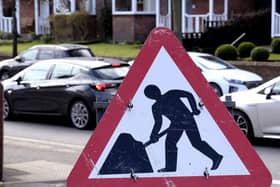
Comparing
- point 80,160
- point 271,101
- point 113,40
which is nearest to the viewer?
point 80,160

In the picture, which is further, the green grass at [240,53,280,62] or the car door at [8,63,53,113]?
the green grass at [240,53,280,62]

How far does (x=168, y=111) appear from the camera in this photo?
12.4 ft

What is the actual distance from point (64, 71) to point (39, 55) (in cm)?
839

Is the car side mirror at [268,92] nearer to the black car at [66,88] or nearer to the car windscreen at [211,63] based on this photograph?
the black car at [66,88]

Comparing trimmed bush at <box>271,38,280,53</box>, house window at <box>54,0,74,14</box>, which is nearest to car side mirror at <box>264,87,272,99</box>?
trimmed bush at <box>271,38,280,53</box>

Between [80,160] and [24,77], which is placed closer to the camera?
[80,160]

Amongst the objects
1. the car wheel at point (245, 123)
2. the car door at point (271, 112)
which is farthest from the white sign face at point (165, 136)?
the car wheel at point (245, 123)

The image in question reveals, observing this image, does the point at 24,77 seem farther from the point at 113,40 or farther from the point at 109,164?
the point at 113,40

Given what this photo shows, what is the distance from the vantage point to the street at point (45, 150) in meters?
9.45

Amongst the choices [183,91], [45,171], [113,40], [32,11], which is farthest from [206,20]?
[183,91]

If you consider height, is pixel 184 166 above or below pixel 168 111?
below

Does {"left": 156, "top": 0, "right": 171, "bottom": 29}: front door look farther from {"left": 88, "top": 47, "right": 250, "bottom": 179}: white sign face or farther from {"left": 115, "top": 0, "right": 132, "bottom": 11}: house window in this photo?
{"left": 88, "top": 47, "right": 250, "bottom": 179}: white sign face

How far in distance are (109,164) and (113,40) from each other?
3426cm

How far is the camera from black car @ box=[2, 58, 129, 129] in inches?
584
